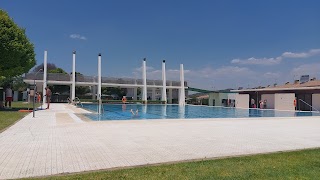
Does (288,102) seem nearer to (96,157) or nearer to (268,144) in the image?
(268,144)

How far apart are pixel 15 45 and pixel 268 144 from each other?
1573 cm

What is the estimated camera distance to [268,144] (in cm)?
820

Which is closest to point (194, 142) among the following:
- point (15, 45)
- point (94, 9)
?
point (15, 45)

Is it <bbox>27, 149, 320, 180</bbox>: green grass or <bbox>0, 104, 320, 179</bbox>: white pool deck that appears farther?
<bbox>0, 104, 320, 179</bbox>: white pool deck

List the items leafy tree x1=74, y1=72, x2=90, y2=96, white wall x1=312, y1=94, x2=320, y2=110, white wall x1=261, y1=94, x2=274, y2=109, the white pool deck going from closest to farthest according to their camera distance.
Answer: the white pool deck, white wall x1=312, y1=94, x2=320, y2=110, white wall x1=261, y1=94, x2=274, y2=109, leafy tree x1=74, y1=72, x2=90, y2=96

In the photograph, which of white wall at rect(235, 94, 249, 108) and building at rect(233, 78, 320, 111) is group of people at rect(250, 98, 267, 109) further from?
white wall at rect(235, 94, 249, 108)

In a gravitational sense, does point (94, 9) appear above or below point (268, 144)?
above

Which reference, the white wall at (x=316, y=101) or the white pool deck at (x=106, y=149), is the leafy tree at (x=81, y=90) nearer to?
the white wall at (x=316, y=101)

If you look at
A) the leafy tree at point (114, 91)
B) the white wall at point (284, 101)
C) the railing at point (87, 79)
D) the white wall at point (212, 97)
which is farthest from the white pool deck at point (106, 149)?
the leafy tree at point (114, 91)

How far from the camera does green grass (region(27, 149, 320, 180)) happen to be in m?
4.62

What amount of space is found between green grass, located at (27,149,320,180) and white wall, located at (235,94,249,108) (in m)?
31.6

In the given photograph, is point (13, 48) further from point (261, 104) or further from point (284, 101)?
point (284, 101)

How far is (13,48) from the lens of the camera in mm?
17672

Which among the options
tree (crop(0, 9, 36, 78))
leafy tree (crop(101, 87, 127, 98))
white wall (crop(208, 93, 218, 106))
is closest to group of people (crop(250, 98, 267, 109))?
white wall (crop(208, 93, 218, 106))
